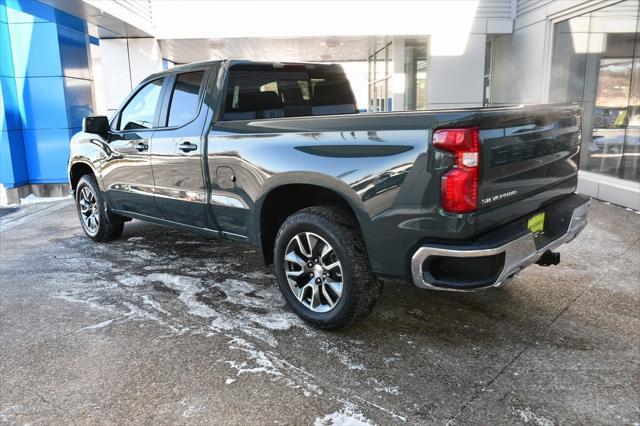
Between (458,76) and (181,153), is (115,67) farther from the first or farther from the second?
(181,153)

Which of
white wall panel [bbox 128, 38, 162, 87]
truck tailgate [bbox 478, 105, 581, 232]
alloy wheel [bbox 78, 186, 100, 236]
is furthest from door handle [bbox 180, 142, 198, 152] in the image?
white wall panel [bbox 128, 38, 162, 87]

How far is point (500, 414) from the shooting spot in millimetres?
2502

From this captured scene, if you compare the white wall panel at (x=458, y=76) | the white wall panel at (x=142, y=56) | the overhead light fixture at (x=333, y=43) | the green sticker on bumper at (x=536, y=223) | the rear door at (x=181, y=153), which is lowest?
the green sticker on bumper at (x=536, y=223)

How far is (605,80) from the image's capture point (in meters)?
8.39

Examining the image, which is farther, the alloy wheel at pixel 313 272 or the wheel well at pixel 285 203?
the wheel well at pixel 285 203

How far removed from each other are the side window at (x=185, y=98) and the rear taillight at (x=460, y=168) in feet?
7.54

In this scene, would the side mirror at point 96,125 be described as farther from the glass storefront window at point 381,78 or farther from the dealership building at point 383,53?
the glass storefront window at point 381,78

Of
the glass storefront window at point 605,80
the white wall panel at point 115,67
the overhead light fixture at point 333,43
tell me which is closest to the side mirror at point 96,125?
the glass storefront window at point 605,80

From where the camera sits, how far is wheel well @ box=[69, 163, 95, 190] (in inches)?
231

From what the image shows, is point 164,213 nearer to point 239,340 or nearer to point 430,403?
point 239,340

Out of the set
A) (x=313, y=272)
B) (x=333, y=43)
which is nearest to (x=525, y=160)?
(x=313, y=272)

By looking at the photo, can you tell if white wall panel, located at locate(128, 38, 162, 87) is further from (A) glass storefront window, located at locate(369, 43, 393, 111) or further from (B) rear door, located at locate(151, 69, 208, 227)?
(B) rear door, located at locate(151, 69, 208, 227)

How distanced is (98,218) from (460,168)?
14.7 feet

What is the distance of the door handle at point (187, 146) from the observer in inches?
159
